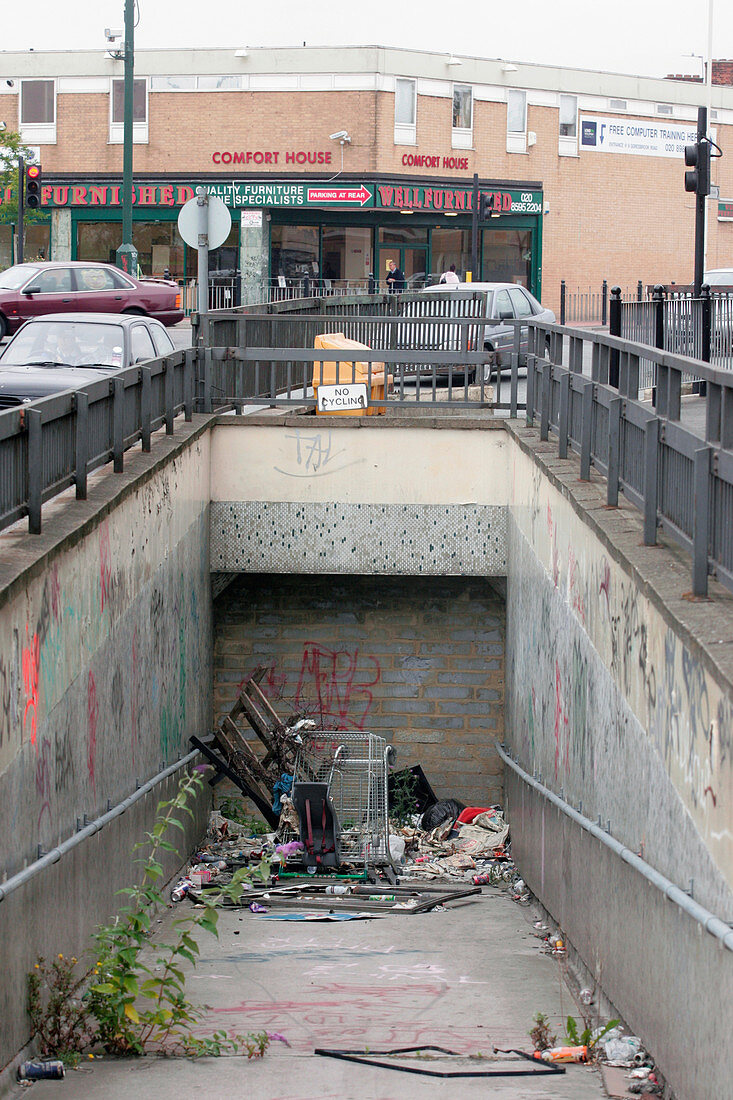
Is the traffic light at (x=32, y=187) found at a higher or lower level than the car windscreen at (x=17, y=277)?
higher

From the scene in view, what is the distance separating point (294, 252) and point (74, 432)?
1391 inches

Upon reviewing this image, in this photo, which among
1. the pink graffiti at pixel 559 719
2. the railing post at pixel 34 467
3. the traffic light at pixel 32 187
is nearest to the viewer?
the railing post at pixel 34 467

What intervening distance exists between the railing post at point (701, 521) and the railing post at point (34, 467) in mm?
3336

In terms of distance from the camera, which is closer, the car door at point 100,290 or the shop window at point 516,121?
the car door at point 100,290

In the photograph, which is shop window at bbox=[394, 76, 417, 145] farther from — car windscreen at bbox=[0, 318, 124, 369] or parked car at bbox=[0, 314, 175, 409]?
car windscreen at bbox=[0, 318, 124, 369]

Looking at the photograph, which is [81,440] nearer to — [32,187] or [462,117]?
[32,187]

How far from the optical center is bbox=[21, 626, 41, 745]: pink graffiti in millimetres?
6488

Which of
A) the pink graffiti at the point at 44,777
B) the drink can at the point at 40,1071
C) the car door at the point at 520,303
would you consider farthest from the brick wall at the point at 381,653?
the drink can at the point at 40,1071

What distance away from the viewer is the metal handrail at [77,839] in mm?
6071

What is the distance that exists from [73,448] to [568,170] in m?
39.7

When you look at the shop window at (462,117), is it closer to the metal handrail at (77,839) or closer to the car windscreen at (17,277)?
the car windscreen at (17,277)

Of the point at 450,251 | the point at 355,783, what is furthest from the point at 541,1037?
the point at 450,251

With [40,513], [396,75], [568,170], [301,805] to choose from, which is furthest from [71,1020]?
[568,170]

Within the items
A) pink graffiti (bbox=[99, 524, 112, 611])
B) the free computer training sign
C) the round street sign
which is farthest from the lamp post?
the free computer training sign
